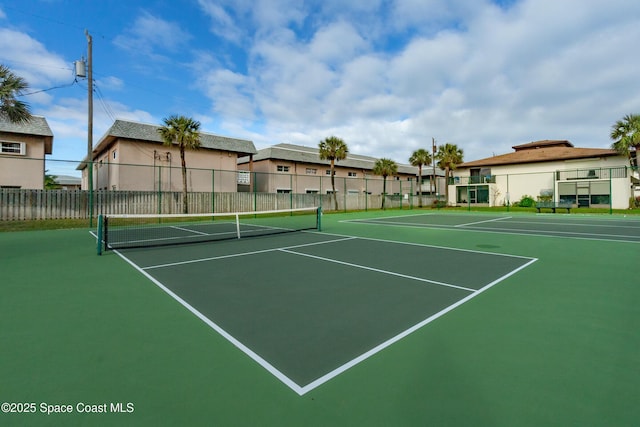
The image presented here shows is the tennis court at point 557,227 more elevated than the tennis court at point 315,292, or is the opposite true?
the tennis court at point 557,227

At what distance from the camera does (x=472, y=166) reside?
4400 cm

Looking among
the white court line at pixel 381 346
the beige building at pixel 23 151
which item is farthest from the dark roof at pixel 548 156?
the beige building at pixel 23 151

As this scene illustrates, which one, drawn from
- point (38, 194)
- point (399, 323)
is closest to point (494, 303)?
point (399, 323)

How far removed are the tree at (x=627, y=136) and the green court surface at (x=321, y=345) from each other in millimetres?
34226

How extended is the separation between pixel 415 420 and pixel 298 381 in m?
0.93

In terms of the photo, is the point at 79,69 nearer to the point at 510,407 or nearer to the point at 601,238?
the point at 510,407

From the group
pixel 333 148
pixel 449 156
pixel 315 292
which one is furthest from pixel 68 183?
pixel 315 292

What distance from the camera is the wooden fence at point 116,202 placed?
18.4 metres

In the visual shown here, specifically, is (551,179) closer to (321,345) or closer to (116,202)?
(321,345)

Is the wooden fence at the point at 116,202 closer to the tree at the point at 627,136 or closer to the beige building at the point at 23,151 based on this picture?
the beige building at the point at 23,151

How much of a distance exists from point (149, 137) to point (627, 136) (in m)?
43.4

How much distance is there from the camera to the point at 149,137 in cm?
2570

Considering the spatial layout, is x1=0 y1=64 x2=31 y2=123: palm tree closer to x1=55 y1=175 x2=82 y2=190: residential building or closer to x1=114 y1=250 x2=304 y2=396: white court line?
x1=114 y1=250 x2=304 y2=396: white court line

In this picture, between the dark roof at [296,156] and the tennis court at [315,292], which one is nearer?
the tennis court at [315,292]
